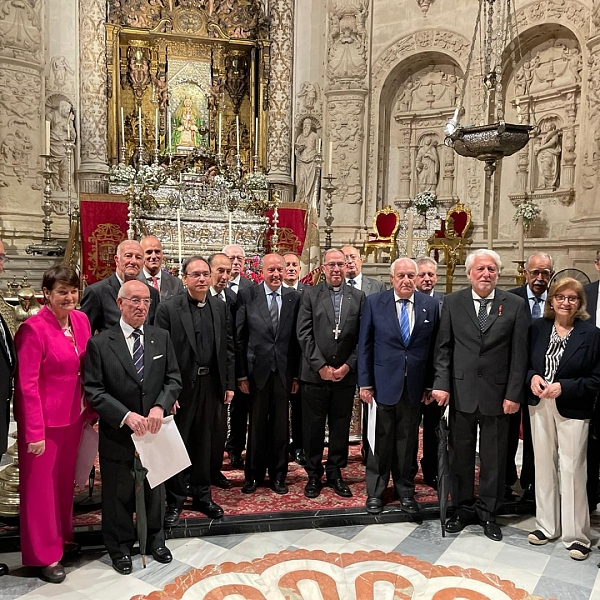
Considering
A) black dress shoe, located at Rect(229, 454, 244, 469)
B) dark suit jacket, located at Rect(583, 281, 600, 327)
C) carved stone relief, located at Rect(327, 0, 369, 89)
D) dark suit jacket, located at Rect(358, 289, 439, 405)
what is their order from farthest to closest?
carved stone relief, located at Rect(327, 0, 369, 89) < black dress shoe, located at Rect(229, 454, 244, 469) < dark suit jacket, located at Rect(583, 281, 600, 327) < dark suit jacket, located at Rect(358, 289, 439, 405)

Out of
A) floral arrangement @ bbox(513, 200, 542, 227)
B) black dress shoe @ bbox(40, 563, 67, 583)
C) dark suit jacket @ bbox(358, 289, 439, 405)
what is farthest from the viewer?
floral arrangement @ bbox(513, 200, 542, 227)

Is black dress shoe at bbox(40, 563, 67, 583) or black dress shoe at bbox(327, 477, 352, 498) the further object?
black dress shoe at bbox(327, 477, 352, 498)

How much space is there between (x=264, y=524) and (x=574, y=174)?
860 cm

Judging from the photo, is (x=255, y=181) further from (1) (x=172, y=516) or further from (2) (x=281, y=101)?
(1) (x=172, y=516)

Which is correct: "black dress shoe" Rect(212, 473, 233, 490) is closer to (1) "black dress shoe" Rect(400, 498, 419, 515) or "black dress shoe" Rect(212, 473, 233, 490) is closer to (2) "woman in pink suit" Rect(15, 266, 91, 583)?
(1) "black dress shoe" Rect(400, 498, 419, 515)

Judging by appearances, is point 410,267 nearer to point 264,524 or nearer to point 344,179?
point 264,524

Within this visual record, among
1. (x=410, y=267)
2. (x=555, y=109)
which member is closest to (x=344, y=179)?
(x=555, y=109)

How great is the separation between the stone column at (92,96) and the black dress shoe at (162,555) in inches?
344

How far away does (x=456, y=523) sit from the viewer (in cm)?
385

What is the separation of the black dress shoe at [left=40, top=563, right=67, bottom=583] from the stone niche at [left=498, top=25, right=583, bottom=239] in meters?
9.32

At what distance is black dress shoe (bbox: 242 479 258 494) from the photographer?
432 centimetres

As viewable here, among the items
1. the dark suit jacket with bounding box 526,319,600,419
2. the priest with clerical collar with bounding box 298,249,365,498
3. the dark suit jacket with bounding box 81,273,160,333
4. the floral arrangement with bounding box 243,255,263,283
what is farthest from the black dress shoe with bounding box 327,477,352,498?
the floral arrangement with bounding box 243,255,263,283

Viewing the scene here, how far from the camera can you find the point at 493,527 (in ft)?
12.5

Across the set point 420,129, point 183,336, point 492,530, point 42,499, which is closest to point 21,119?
point 420,129
